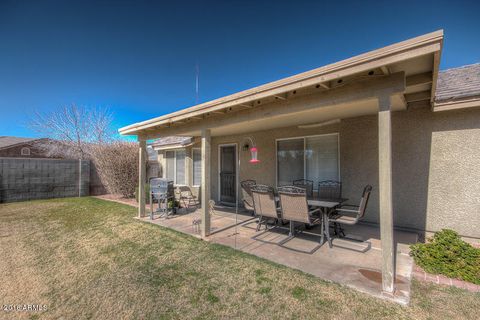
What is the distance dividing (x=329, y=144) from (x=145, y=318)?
5701mm

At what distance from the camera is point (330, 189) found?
6.04 metres

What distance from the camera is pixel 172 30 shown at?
30.8ft

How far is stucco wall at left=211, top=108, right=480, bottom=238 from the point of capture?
4.62 m

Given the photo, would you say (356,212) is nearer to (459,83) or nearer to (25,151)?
(459,83)

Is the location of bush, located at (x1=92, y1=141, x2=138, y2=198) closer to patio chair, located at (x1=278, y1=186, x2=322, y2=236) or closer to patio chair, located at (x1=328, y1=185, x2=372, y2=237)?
patio chair, located at (x1=278, y1=186, x2=322, y2=236)

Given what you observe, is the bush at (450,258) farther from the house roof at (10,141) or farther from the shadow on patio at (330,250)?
the house roof at (10,141)

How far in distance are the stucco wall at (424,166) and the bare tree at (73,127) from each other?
65.5ft

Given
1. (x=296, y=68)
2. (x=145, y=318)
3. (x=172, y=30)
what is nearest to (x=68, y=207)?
(x=172, y=30)

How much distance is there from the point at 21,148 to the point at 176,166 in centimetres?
2642

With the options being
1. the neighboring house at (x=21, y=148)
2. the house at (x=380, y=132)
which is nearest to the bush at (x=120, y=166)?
the house at (x=380, y=132)

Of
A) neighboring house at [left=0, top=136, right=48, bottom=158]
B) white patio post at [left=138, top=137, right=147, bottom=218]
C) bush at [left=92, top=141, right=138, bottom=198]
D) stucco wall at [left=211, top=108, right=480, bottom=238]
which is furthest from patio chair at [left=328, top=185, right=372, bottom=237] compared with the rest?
neighboring house at [left=0, top=136, right=48, bottom=158]

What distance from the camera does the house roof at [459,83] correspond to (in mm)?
4460

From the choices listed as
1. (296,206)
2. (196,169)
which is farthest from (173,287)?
(196,169)

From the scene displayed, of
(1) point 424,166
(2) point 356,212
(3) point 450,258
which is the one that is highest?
(1) point 424,166
